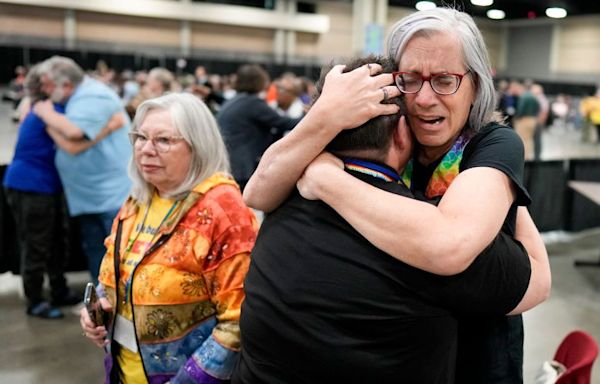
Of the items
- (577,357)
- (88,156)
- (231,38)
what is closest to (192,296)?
(577,357)

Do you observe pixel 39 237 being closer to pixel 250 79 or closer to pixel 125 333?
pixel 250 79

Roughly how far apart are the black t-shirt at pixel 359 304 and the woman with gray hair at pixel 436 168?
0.13 ft

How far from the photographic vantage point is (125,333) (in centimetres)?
167

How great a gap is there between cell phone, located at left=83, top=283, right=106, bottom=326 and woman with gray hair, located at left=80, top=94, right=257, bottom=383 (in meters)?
0.02

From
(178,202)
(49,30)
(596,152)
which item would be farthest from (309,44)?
(178,202)

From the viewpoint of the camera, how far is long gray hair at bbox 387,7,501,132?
1191mm

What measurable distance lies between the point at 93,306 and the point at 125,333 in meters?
0.12

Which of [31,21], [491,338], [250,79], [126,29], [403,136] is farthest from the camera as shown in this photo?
[126,29]

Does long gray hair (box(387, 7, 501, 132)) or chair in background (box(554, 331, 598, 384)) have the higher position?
long gray hair (box(387, 7, 501, 132))

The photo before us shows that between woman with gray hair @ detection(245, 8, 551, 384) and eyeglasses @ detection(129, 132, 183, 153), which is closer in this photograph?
woman with gray hair @ detection(245, 8, 551, 384)

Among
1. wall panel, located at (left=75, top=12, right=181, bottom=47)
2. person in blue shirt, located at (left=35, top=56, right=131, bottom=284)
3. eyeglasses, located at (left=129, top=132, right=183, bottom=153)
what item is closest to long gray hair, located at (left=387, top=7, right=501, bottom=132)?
eyeglasses, located at (left=129, top=132, right=183, bottom=153)

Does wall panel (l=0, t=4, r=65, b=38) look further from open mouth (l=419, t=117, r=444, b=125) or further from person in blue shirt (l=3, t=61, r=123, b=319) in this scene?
open mouth (l=419, t=117, r=444, b=125)

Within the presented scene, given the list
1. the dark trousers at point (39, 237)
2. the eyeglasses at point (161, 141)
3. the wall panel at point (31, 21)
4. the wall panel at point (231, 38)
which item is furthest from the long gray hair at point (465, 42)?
the wall panel at point (231, 38)

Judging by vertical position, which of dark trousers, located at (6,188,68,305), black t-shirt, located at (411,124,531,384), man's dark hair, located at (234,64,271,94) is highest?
man's dark hair, located at (234,64,271,94)
